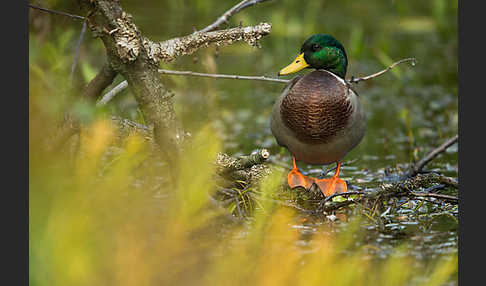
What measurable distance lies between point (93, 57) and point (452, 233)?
162 inches

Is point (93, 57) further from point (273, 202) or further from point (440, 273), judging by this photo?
point (440, 273)

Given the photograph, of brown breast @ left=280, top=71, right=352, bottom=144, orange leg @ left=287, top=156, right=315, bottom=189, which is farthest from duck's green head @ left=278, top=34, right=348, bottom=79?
orange leg @ left=287, top=156, right=315, bottom=189

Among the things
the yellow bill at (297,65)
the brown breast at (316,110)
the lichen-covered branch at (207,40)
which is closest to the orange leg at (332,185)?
the brown breast at (316,110)

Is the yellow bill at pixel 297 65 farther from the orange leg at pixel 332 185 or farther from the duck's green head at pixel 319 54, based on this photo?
the orange leg at pixel 332 185

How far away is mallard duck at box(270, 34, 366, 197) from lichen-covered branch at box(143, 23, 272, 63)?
0.53 meters

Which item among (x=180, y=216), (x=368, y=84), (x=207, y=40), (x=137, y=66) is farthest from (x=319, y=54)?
(x=368, y=84)

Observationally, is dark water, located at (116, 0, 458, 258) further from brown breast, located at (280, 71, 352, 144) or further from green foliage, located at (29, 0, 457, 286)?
brown breast, located at (280, 71, 352, 144)

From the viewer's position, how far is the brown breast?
3.20 m

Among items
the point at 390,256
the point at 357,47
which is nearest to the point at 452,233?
the point at 390,256

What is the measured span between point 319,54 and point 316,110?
348mm

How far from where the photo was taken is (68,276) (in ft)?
5.42

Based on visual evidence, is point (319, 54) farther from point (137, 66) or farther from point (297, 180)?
point (137, 66)

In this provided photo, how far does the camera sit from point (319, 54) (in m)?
3.41

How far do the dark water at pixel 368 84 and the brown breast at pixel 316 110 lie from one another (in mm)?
437
